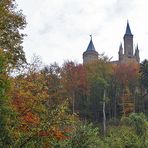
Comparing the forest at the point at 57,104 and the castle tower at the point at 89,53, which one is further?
the castle tower at the point at 89,53

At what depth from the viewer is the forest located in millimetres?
15680

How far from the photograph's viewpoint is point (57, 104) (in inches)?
1156

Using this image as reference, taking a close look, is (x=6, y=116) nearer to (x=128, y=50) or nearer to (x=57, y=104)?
(x=57, y=104)

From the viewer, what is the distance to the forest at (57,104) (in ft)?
51.4

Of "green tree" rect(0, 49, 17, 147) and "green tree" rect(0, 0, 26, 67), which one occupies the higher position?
"green tree" rect(0, 0, 26, 67)

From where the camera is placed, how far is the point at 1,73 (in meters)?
15.1

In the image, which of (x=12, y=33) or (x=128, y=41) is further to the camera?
(x=128, y=41)

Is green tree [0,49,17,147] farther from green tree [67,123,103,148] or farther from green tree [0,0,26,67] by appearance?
green tree [67,123,103,148]

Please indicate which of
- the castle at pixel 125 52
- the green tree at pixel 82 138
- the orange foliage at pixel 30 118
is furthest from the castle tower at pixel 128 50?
the orange foliage at pixel 30 118

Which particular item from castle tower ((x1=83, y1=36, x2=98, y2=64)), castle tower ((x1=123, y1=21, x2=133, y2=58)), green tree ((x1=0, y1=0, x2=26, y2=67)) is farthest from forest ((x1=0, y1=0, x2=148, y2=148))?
castle tower ((x1=123, y1=21, x2=133, y2=58))

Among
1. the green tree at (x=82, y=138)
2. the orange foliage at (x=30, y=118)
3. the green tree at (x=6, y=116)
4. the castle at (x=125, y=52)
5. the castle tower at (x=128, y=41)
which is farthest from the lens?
the castle tower at (x=128, y=41)

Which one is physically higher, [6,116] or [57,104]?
[57,104]

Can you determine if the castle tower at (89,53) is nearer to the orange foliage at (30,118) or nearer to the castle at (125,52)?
the castle at (125,52)

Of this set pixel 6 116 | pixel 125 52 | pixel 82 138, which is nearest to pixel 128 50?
pixel 125 52
